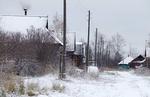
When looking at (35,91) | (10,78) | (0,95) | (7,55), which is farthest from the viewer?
(7,55)

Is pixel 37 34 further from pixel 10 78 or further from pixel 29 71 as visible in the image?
pixel 10 78

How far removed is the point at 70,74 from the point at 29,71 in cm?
399

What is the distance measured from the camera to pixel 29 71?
29.3m

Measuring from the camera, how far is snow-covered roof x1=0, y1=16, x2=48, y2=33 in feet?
148

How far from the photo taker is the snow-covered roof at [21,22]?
45156mm

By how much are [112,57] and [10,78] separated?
117877 mm

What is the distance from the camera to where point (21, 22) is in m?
46.8

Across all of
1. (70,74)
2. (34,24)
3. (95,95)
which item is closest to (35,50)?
(70,74)

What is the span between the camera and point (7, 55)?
28781 millimetres

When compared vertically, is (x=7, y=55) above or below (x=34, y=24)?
below

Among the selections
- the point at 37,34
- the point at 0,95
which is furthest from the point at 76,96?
the point at 37,34

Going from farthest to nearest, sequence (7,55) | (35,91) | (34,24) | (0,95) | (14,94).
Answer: (34,24)
(7,55)
(35,91)
(14,94)
(0,95)

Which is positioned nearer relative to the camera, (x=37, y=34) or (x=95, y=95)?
(x=95, y=95)

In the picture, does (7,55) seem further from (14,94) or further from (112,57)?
(112,57)
